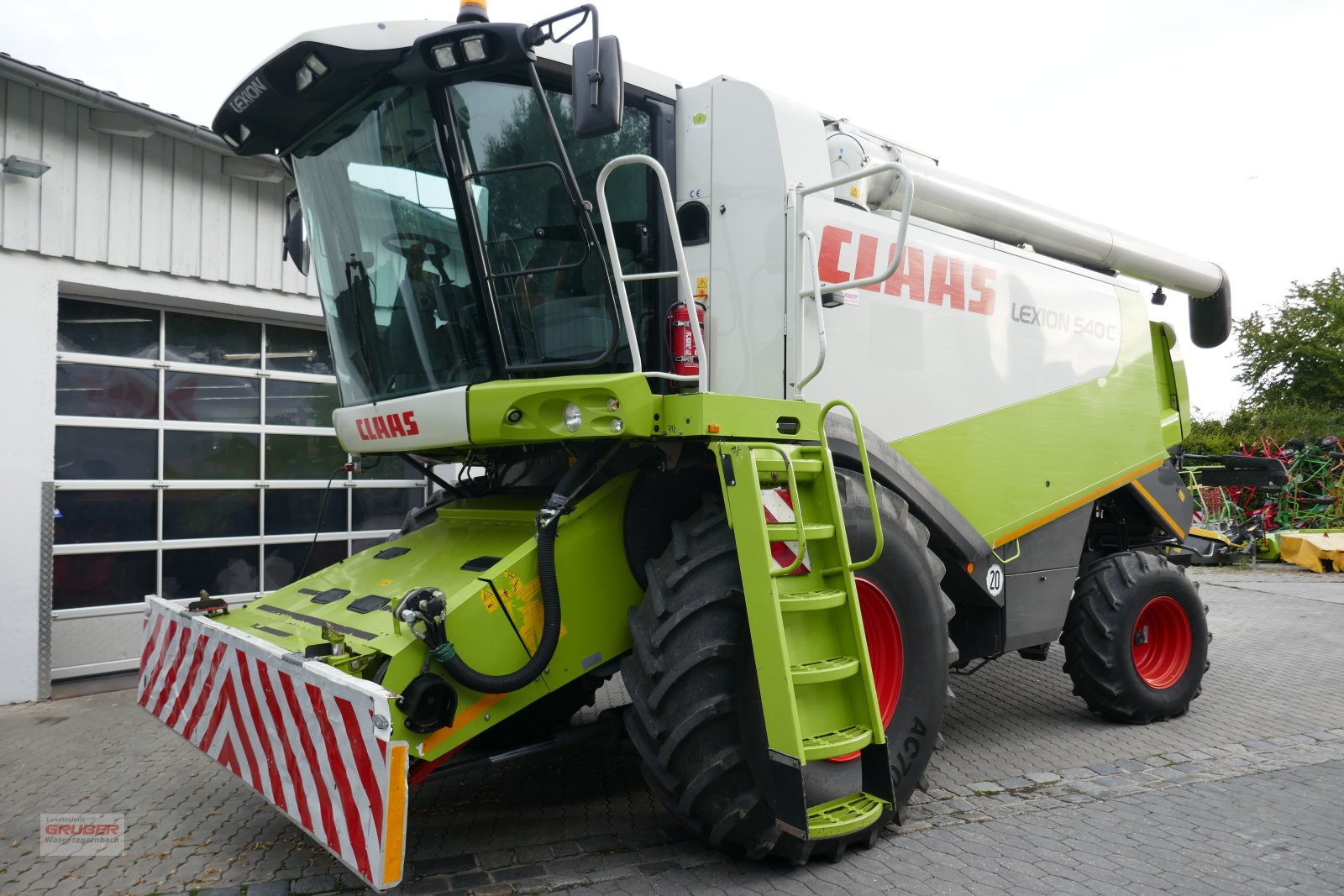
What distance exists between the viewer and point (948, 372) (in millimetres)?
4352

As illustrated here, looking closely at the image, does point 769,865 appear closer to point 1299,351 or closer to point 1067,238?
point 1067,238

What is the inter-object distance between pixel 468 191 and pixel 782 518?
1.58 metres

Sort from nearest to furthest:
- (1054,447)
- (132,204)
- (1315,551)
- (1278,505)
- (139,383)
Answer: (1054,447) < (132,204) < (139,383) < (1315,551) < (1278,505)

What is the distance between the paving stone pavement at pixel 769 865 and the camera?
3092 mm

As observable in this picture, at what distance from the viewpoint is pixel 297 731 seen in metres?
2.87

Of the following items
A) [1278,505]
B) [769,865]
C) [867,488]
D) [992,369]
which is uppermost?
[992,369]

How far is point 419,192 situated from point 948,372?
8.17ft

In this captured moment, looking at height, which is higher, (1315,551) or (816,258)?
(816,258)

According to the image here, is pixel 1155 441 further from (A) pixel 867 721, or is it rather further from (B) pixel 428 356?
(B) pixel 428 356

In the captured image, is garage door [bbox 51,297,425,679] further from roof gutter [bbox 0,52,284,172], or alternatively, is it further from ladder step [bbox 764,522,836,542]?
ladder step [bbox 764,522,836,542]

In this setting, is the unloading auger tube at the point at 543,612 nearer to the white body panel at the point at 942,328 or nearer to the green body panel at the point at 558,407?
the green body panel at the point at 558,407

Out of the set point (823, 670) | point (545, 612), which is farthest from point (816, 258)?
point (545, 612)

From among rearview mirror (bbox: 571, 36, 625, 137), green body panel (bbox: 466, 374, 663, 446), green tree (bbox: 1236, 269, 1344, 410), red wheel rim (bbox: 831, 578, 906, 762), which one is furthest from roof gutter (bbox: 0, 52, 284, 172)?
green tree (bbox: 1236, 269, 1344, 410)

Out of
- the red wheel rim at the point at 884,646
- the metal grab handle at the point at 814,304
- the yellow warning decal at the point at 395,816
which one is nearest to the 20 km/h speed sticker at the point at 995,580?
the red wheel rim at the point at 884,646
